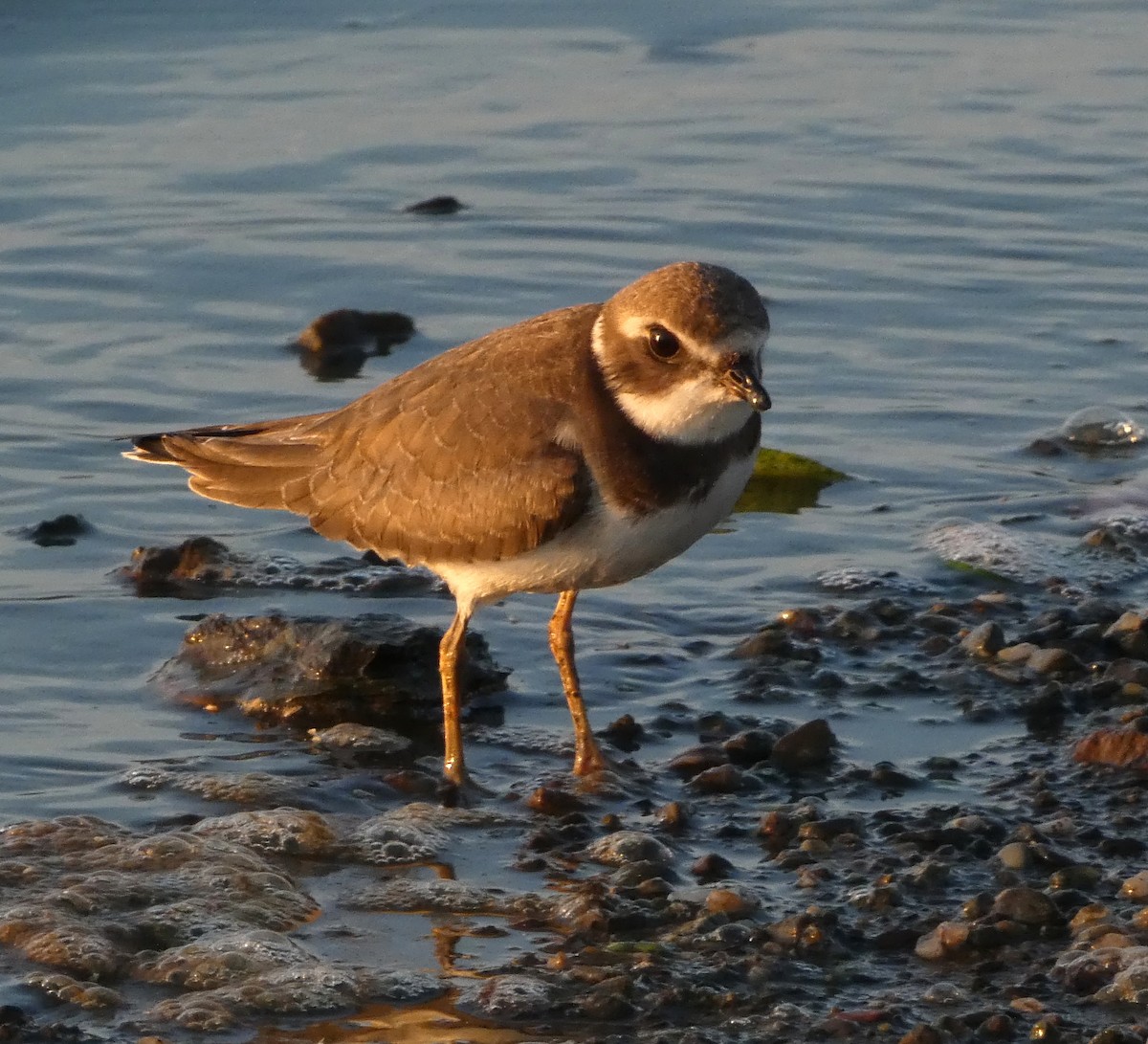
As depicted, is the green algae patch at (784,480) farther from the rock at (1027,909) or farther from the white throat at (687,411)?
the rock at (1027,909)

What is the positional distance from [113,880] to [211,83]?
9.25 m

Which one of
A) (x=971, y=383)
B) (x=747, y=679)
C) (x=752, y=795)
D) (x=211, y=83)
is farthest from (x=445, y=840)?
(x=211, y=83)

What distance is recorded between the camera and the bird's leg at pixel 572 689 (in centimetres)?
658

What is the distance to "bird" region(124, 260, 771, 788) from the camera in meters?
6.16

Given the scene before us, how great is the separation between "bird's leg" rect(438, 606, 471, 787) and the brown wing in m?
0.26

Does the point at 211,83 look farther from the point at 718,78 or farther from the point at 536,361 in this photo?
the point at 536,361

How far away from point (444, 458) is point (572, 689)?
0.88 metres

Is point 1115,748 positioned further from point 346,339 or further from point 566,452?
point 346,339

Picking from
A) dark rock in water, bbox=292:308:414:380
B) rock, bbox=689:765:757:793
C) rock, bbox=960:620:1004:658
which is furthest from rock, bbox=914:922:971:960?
dark rock in water, bbox=292:308:414:380

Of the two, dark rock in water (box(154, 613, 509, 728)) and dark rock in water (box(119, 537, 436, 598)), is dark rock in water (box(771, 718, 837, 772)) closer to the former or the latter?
dark rock in water (box(154, 613, 509, 728))

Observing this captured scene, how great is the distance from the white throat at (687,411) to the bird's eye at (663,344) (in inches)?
3.8

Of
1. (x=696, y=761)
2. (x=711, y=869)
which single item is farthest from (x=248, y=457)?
(x=711, y=869)

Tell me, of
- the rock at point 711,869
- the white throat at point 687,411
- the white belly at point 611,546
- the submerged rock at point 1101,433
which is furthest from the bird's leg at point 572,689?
the submerged rock at point 1101,433

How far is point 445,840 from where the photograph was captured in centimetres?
616
